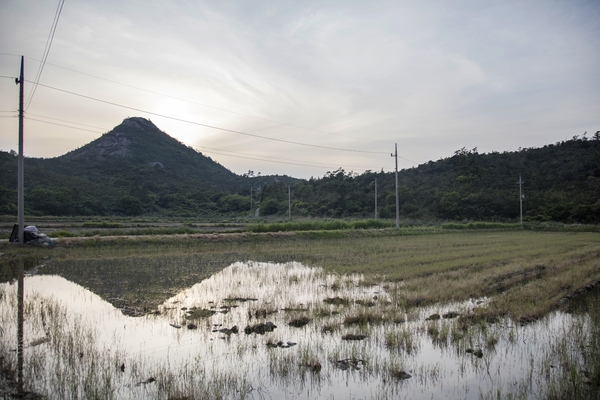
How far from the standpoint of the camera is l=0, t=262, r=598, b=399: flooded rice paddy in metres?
4.14

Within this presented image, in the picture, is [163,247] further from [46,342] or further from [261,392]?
[261,392]

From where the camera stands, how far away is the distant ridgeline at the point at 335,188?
160 feet

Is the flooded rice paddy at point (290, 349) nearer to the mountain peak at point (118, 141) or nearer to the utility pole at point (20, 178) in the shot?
the utility pole at point (20, 178)

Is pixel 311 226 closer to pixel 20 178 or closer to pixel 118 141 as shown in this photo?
pixel 20 178

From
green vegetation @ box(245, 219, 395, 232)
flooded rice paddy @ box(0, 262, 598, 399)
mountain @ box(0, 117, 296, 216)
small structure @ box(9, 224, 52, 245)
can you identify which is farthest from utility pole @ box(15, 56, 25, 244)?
mountain @ box(0, 117, 296, 216)

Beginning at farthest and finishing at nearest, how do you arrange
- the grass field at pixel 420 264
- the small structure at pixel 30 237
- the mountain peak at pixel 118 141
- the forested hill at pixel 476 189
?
1. the mountain peak at pixel 118 141
2. the forested hill at pixel 476 189
3. the small structure at pixel 30 237
4. the grass field at pixel 420 264

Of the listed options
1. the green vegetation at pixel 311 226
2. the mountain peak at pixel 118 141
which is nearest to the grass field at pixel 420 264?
the green vegetation at pixel 311 226

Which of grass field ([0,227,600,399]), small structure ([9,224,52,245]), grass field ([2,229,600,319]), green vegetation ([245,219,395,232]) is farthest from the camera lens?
green vegetation ([245,219,395,232])

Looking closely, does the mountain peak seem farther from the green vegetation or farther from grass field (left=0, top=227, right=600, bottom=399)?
grass field (left=0, top=227, right=600, bottom=399)

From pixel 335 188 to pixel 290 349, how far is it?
6500 cm

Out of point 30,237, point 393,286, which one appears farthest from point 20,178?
point 393,286

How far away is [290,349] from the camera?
5.22 meters

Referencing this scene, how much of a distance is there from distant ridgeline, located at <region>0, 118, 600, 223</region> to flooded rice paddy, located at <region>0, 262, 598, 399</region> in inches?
1722

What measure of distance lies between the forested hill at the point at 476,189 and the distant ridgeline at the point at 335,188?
5.6 inches
